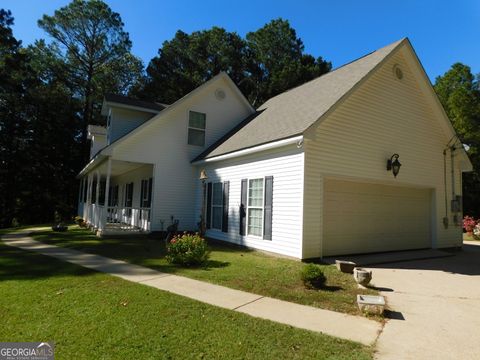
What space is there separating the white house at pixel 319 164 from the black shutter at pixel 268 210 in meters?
0.03

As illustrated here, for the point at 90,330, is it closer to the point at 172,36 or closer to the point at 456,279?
the point at 456,279

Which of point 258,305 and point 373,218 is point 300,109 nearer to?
point 373,218

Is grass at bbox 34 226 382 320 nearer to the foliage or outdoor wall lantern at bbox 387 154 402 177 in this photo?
outdoor wall lantern at bbox 387 154 402 177

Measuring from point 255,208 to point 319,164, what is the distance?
108 inches

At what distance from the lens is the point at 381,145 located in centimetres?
1108

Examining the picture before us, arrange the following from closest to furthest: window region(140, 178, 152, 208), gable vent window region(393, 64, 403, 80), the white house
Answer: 1. the white house
2. gable vent window region(393, 64, 403, 80)
3. window region(140, 178, 152, 208)

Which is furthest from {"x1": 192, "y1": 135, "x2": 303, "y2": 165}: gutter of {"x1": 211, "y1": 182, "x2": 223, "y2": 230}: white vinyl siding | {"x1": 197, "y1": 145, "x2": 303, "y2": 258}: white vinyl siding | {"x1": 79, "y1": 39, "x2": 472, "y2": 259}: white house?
{"x1": 211, "y1": 182, "x2": 223, "y2": 230}: white vinyl siding

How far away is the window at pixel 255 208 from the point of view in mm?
10742

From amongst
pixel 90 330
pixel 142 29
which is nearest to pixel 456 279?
pixel 90 330

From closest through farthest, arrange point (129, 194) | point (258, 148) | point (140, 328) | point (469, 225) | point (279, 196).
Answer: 1. point (140, 328)
2. point (279, 196)
3. point (258, 148)
4. point (129, 194)
5. point (469, 225)

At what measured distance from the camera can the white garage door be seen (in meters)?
10.4

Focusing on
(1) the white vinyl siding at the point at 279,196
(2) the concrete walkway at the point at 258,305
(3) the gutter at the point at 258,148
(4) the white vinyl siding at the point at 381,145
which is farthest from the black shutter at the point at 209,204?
(2) the concrete walkway at the point at 258,305

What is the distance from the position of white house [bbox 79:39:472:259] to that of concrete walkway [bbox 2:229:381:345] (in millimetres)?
3569

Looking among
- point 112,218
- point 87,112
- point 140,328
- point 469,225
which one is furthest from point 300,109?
point 87,112
